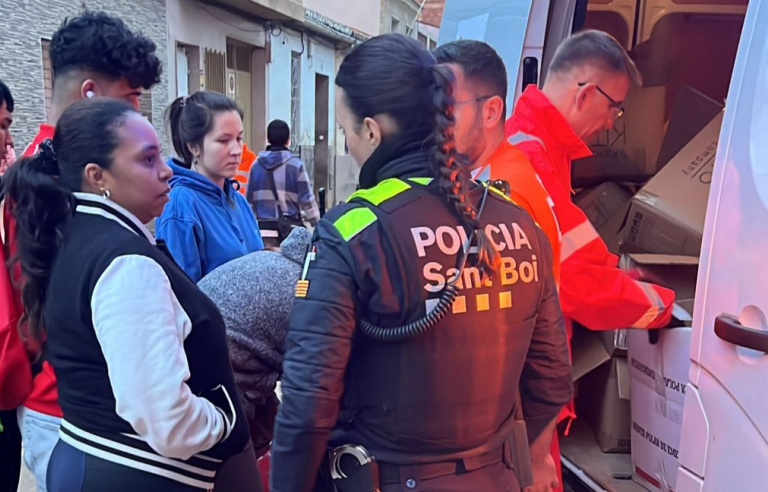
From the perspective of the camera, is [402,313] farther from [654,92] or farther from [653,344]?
[654,92]

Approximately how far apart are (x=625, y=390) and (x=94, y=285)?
6.02ft

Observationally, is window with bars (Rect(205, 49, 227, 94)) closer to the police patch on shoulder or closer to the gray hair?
the gray hair

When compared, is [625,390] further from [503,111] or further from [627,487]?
[503,111]

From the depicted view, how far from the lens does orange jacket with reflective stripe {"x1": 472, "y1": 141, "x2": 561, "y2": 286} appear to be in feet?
6.42

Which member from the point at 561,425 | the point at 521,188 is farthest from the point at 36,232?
the point at 561,425

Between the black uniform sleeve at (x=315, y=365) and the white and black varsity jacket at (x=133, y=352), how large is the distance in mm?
272

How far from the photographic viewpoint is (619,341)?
2354 millimetres

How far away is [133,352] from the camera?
1.40 meters

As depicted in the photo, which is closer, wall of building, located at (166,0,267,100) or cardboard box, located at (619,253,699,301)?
cardboard box, located at (619,253,699,301)

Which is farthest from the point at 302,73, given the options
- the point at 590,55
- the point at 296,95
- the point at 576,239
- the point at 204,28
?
the point at 576,239

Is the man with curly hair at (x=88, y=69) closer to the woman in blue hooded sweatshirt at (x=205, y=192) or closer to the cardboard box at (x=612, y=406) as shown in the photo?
the woman in blue hooded sweatshirt at (x=205, y=192)

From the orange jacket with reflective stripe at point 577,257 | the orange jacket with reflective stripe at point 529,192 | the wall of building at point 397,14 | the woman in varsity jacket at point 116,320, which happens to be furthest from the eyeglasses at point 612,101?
the wall of building at point 397,14

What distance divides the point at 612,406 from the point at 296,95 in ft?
39.4

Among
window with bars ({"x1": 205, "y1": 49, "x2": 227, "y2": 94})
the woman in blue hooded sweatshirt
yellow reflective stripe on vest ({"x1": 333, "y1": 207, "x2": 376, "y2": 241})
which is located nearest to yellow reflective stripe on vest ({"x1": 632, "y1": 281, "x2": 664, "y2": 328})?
yellow reflective stripe on vest ({"x1": 333, "y1": 207, "x2": 376, "y2": 241})
